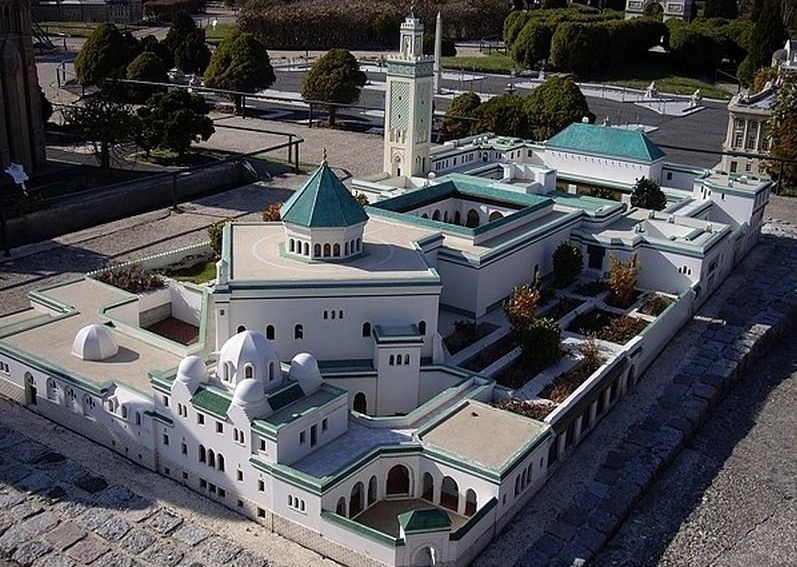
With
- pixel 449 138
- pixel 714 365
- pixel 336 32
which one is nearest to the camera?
pixel 714 365

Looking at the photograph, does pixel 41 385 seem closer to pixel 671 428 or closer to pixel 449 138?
pixel 671 428

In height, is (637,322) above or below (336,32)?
below

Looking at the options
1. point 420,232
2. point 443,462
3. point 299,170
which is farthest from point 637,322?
point 299,170

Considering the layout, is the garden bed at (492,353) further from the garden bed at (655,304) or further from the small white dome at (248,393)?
the small white dome at (248,393)

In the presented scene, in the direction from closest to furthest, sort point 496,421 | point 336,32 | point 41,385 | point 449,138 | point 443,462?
point 443,462, point 496,421, point 41,385, point 449,138, point 336,32

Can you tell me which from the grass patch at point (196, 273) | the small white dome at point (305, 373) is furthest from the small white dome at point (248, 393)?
the grass patch at point (196, 273)

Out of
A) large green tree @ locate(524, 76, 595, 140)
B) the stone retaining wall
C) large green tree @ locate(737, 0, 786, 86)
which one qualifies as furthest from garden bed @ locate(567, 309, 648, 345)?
large green tree @ locate(737, 0, 786, 86)

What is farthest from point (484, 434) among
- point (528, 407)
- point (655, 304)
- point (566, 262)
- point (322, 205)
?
point (655, 304)
